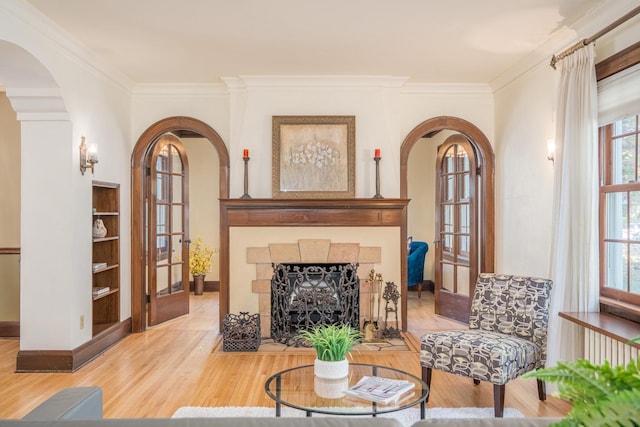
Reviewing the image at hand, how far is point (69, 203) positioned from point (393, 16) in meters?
3.06

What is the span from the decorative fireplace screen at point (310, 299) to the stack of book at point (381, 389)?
232cm

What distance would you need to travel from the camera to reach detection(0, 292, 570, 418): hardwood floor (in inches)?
131

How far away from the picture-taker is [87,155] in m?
4.32

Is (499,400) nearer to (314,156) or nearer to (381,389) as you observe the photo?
(381,389)

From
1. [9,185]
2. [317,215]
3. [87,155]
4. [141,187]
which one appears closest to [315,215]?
[317,215]

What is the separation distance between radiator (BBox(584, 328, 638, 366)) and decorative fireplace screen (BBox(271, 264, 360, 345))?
2.33m

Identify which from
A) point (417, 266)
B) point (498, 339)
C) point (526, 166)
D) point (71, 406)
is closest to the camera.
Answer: point (71, 406)

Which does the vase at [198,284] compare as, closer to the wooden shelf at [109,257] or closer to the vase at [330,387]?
the wooden shelf at [109,257]

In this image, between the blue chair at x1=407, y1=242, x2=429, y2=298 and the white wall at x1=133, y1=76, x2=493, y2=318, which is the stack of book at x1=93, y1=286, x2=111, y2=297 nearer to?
the white wall at x1=133, y1=76, x2=493, y2=318

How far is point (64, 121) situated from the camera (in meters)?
4.10

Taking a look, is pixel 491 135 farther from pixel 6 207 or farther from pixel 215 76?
pixel 6 207

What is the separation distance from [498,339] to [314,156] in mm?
2722

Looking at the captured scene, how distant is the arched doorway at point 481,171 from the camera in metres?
5.37

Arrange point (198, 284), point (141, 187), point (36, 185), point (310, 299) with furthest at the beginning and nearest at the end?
1. point (198, 284)
2. point (141, 187)
3. point (310, 299)
4. point (36, 185)
